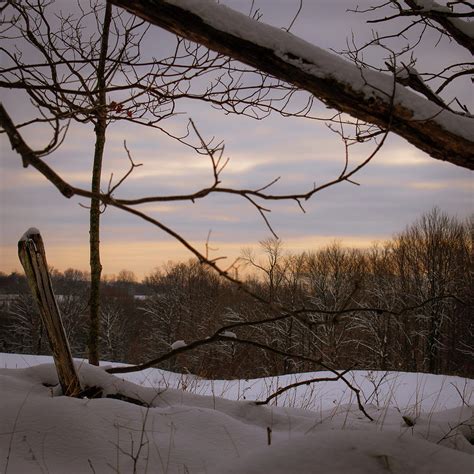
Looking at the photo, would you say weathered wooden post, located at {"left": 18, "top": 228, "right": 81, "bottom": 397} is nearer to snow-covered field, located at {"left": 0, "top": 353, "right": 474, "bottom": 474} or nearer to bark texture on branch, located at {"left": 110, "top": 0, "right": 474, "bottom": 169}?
snow-covered field, located at {"left": 0, "top": 353, "right": 474, "bottom": 474}

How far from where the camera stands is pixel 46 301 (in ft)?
10.4

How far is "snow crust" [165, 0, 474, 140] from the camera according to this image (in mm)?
2281

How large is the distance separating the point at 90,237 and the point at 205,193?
6092 millimetres

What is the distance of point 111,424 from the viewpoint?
8.39ft

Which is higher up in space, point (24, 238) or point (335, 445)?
point (24, 238)

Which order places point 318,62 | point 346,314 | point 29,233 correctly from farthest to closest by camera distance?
point 346,314
point 29,233
point 318,62

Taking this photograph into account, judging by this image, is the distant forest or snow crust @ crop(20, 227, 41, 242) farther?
the distant forest

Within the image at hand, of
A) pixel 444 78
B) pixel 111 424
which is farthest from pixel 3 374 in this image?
pixel 444 78

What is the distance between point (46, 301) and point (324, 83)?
2222 mm

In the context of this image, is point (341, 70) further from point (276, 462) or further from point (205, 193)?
point (276, 462)

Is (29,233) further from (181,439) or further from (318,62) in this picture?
(318,62)

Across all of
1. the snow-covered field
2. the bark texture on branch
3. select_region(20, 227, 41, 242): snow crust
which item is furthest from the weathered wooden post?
the bark texture on branch

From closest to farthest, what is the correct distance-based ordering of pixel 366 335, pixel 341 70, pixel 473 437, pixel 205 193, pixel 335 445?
1. pixel 205 193
2. pixel 335 445
3. pixel 341 70
4. pixel 473 437
5. pixel 366 335

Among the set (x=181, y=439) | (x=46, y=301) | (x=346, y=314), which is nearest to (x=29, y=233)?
(x=46, y=301)
